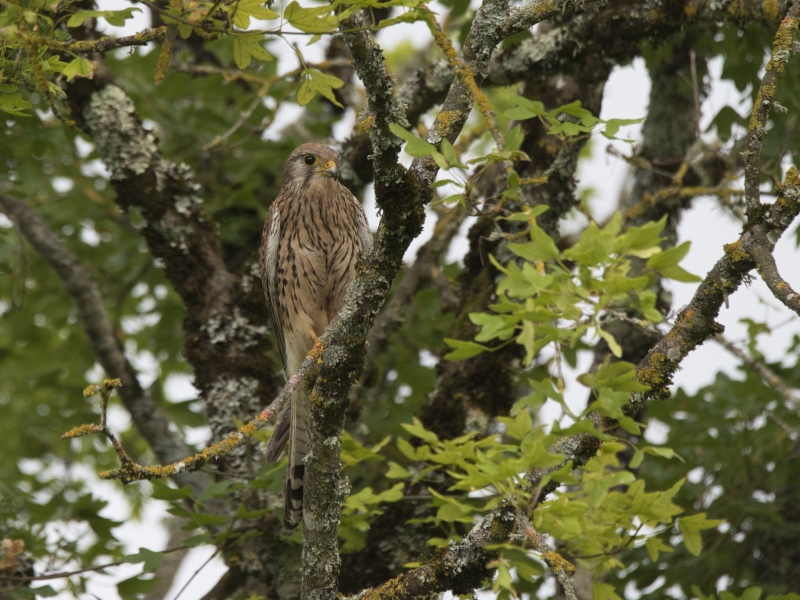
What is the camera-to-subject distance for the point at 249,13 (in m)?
2.41

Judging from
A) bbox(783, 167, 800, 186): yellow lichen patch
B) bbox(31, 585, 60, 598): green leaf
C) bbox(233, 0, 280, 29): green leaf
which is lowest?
bbox(31, 585, 60, 598): green leaf

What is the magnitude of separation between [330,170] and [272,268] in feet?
2.03

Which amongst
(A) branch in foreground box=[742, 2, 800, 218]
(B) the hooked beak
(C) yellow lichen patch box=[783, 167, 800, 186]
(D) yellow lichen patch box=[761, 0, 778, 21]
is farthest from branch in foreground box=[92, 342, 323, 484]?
(D) yellow lichen patch box=[761, 0, 778, 21]

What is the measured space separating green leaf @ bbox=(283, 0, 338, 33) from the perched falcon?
205cm

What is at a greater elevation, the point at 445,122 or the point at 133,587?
the point at 445,122

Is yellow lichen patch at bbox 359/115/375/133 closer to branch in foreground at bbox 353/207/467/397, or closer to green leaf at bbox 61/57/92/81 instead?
green leaf at bbox 61/57/92/81

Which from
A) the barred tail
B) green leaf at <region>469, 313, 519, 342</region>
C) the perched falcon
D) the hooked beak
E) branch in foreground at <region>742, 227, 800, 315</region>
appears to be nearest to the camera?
green leaf at <region>469, 313, 519, 342</region>

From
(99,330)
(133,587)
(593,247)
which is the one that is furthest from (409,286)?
(593,247)

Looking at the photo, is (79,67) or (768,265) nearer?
(79,67)

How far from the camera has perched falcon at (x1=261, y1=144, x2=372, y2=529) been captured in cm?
434

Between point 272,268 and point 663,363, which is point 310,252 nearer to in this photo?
point 272,268

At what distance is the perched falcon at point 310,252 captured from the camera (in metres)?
4.34

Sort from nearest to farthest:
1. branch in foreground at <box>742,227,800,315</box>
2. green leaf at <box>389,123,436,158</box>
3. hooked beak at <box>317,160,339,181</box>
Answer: green leaf at <box>389,123,436,158</box>
branch in foreground at <box>742,227,800,315</box>
hooked beak at <box>317,160,339,181</box>

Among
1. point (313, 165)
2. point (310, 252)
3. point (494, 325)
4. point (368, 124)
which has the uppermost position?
point (313, 165)
